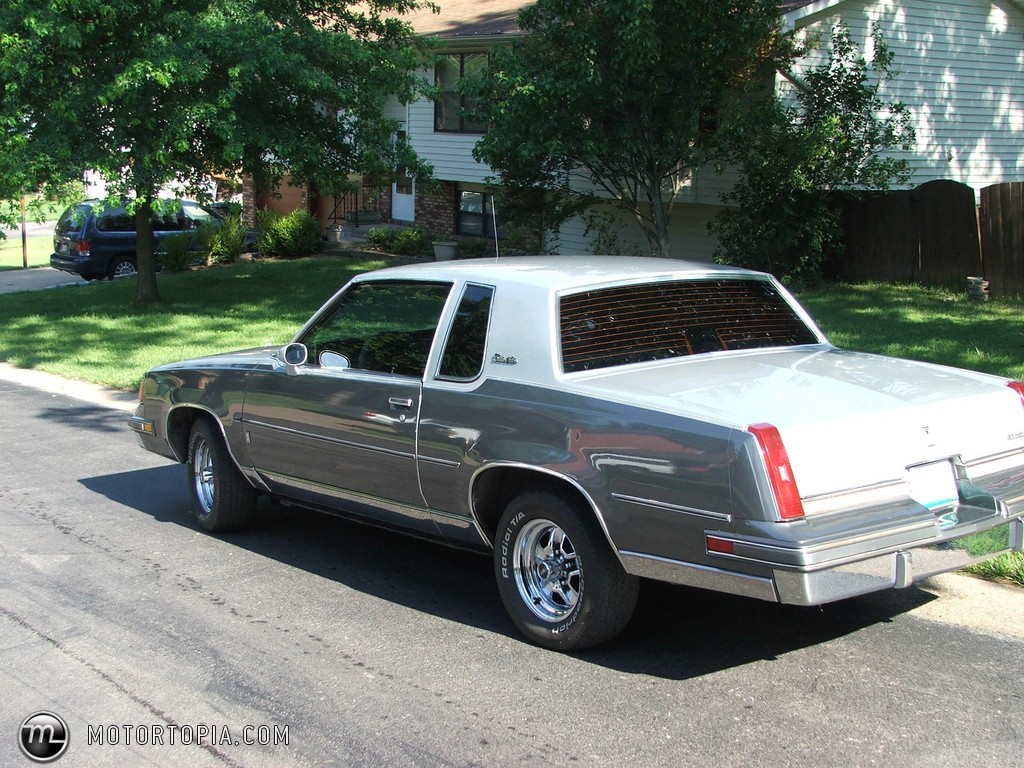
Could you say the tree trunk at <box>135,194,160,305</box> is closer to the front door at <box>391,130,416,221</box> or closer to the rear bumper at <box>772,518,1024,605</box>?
the front door at <box>391,130,416,221</box>

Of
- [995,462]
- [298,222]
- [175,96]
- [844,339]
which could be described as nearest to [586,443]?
[995,462]

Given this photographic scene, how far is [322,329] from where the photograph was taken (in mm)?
6242

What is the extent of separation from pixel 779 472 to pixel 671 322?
1.48 metres

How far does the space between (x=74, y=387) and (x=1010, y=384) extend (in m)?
10.2

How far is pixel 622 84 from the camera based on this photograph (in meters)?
14.8

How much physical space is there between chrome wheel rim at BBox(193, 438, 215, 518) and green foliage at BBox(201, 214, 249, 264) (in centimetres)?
1842

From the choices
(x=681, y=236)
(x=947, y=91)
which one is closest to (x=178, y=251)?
(x=681, y=236)

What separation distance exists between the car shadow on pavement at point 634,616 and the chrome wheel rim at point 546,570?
21 cm

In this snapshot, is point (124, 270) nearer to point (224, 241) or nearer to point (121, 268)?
point (121, 268)

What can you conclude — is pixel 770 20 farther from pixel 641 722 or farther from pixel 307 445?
pixel 641 722

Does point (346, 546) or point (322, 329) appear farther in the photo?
point (346, 546)

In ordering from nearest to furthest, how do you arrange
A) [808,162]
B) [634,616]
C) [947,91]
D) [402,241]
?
[634,616] → [808,162] → [947,91] → [402,241]

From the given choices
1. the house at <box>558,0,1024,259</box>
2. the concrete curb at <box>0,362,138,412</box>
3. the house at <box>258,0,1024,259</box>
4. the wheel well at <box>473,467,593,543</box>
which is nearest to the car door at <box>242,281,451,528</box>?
the wheel well at <box>473,467,593,543</box>

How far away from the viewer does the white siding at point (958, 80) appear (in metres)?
19.1
